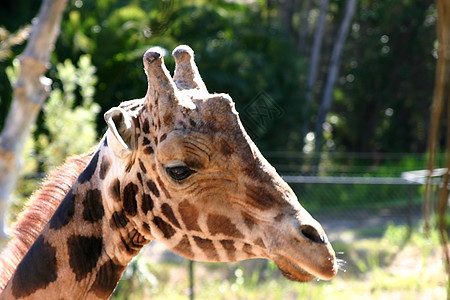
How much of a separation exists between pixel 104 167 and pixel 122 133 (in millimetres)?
186

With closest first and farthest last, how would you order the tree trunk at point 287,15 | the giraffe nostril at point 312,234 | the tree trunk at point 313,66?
the giraffe nostril at point 312,234
the tree trunk at point 313,66
the tree trunk at point 287,15

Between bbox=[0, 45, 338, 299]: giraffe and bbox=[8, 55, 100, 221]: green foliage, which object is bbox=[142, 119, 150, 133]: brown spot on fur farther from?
bbox=[8, 55, 100, 221]: green foliage

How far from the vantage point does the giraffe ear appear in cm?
204

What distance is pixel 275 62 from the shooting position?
15.8m

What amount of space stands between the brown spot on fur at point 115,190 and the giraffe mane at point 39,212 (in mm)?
298

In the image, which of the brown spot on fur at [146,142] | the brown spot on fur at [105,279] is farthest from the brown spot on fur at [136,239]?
the brown spot on fur at [146,142]

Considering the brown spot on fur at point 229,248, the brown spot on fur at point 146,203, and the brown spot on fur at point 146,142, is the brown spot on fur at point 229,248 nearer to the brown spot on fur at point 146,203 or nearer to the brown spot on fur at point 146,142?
the brown spot on fur at point 146,203

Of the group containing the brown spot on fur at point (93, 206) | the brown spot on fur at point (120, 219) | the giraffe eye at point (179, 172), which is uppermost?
the giraffe eye at point (179, 172)

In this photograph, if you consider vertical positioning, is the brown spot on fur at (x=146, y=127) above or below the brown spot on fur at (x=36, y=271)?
above

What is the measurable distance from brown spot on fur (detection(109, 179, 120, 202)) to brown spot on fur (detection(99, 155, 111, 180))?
0.07 m

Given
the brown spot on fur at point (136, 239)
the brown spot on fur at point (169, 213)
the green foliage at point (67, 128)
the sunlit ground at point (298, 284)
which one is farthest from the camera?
the green foliage at point (67, 128)

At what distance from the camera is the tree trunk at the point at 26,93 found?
14.9 ft

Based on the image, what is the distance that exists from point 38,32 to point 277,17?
636 inches

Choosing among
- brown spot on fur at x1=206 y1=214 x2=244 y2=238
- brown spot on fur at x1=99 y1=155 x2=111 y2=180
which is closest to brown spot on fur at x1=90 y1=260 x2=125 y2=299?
brown spot on fur at x1=99 y1=155 x2=111 y2=180
